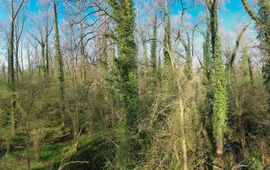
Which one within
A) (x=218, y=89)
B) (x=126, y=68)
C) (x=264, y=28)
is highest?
(x=264, y=28)

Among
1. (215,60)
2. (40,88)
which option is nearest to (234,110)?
(215,60)

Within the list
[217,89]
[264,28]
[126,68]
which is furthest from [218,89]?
[126,68]

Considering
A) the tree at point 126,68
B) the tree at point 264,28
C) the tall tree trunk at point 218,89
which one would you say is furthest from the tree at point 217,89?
the tree at point 126,68

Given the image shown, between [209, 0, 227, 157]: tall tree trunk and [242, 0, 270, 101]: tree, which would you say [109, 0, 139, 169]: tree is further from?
[242, 0, 270, 101]: tree

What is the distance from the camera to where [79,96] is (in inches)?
902

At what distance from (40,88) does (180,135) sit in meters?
10.3

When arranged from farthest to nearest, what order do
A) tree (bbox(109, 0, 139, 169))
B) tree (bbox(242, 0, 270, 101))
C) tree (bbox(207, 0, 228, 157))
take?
tree (bbox(207, 0, 228, 157)), tree (bbox(242, 0, 270, 101)), tree (bbox(109, 0, 139, 169))

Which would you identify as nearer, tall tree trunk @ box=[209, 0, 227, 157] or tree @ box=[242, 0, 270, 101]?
tree @ box=[242, 0, 270, 101]

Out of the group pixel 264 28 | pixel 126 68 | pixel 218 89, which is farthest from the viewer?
pixel 218 89

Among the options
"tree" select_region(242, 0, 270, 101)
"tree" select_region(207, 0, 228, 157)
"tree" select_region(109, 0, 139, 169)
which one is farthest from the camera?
"tree" select_region(207, 0, 228, 157)

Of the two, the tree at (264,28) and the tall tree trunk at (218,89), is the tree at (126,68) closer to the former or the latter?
the tall tree trunk at (218,89)

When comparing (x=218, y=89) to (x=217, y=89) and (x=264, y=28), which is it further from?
(x=264, y=28)

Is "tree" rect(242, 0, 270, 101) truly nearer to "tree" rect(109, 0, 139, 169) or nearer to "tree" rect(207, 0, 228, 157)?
"tree" rect(207, 0, 228, 157)

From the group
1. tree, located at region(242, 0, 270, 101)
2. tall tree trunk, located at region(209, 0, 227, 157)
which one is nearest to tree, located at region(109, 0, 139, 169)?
tall tree trunk, located at region(209, 0, 227, 157)
